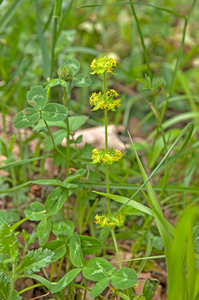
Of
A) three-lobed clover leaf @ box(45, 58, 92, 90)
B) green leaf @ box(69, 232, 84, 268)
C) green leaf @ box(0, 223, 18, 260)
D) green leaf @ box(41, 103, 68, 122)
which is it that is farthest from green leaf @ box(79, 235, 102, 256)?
three-lobed clover leaf @ box(45, 58, 92, 90)

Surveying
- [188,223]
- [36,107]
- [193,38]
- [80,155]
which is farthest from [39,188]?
[193,38]

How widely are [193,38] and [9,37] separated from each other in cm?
225

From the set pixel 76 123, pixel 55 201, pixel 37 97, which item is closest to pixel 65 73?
pixel 37 97

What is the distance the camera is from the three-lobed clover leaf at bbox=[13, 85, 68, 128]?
3.38 feet

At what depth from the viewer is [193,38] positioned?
10.9 feet

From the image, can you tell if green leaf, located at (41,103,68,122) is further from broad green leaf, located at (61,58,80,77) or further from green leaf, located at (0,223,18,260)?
green leaf, located at (0,223,18,260)

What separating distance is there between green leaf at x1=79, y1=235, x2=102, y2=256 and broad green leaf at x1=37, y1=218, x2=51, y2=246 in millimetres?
Result: 129

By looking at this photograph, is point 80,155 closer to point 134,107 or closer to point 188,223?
point 188,223

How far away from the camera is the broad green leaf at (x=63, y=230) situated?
1049 mm

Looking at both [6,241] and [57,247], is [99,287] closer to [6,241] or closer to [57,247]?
[57,247]

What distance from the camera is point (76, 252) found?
3.18ft

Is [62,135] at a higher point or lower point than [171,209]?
higher

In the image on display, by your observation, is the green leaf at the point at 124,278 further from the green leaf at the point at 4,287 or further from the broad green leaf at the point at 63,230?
the green leaf at the point at 4,287

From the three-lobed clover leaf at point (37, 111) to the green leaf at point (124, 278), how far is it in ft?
1.91
